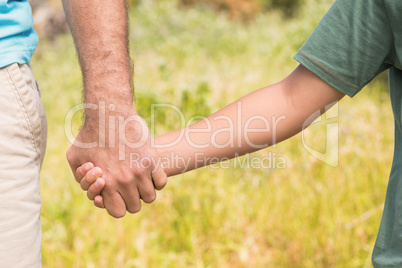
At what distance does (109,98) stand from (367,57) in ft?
2.10

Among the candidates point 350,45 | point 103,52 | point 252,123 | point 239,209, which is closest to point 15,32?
point 103,52

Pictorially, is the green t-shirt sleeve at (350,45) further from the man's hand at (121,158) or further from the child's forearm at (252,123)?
the man's hand at (121,158)

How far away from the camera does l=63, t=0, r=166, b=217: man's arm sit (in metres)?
1.30

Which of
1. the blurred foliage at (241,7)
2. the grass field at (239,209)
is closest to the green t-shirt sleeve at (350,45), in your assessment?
the grass field at (239,209)

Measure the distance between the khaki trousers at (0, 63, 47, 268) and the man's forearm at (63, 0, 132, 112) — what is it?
159 millimetres

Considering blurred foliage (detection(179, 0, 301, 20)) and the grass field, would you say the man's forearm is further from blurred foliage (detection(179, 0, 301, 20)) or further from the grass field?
blurred foliage (detection(179, 0, 301, 20))

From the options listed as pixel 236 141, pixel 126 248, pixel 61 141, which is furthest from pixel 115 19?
pixel 61 141

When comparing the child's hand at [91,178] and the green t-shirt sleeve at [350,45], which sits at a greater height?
the green t-shirt sleeve at [350,45]

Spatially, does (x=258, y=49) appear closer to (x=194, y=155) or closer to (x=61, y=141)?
(x=61, y=141)

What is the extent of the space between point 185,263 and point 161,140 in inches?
44.8

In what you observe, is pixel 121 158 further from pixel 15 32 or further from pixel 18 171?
pixel 15 32

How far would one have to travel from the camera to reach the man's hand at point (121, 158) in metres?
1.31

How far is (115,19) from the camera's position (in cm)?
133

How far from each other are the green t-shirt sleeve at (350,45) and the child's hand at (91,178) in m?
0.61
